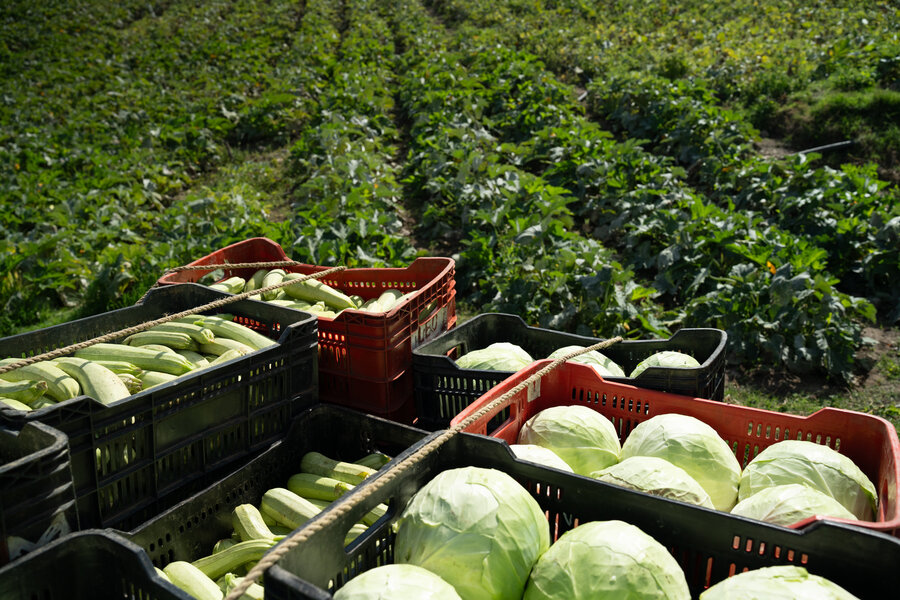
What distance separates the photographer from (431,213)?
27.0 feet

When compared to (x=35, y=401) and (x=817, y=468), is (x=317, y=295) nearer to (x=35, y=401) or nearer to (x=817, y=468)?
(x=35, y=401)

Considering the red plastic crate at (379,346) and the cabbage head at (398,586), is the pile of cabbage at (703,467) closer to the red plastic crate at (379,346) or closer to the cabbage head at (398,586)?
the cabbage head at (398,586)

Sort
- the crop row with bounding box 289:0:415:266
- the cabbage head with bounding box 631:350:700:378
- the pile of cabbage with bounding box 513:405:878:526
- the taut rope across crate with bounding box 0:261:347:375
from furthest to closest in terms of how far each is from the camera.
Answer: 1. the crop row with bounding box 289:0:415:266
2. the cabbage head with bounding box 631:350:700:378
3. the taut rope across crate with bounding box 0:261:347:375
4. the pile of cabbage with bounding box 513:405:878:526

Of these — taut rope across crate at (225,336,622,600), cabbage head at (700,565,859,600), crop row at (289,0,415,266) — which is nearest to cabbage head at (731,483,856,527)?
cabbage head at (700,565,859,600)

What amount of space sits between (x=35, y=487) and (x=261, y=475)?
3.34 feet

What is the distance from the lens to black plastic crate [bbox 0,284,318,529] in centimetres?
233

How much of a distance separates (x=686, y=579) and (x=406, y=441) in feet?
4.31

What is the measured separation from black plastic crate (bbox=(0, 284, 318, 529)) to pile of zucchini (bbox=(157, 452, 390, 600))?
26 centimetres

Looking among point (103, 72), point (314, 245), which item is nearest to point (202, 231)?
point (314, 245)

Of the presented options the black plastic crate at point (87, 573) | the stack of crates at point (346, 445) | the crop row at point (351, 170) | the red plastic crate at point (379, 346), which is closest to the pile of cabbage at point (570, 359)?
the stack of crates at point (346, 445)

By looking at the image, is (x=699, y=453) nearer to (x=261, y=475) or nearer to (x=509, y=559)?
(x=509, y=559)

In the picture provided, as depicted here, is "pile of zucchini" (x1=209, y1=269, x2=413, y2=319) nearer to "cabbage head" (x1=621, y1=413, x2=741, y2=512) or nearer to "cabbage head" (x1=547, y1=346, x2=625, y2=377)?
"cabbage head" (x1=547, y1=346, x2=625, y2=377)

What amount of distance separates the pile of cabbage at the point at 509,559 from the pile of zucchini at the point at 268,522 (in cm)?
51

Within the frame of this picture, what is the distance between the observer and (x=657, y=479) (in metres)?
2.29
